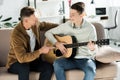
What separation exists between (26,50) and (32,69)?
24cm

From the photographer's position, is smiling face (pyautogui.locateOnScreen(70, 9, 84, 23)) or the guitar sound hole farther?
the guitar sound hole

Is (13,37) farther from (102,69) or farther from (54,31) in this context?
(102,69)

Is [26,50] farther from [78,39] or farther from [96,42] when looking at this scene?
[96,42]

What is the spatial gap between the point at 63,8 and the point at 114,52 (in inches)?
126

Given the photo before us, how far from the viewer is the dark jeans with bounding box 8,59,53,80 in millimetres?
2568

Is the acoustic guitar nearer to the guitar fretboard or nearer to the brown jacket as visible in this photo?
the guitar fretboard

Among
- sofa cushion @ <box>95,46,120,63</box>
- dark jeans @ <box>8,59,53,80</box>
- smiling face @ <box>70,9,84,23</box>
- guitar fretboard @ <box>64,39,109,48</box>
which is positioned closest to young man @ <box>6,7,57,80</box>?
dark jeans @ <box>8,59,53,80</box>

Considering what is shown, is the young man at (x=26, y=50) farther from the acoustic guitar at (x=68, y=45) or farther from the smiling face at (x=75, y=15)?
the smiling face at (x=75, y=15)

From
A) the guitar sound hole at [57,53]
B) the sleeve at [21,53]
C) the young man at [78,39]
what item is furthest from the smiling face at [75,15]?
the sleeve at [21,53]

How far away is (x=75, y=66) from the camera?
272 centimetres

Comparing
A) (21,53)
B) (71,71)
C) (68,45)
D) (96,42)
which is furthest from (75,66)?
(21,53)

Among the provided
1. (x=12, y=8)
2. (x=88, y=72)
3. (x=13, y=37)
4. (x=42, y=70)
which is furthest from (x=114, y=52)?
(x=12, y=8)

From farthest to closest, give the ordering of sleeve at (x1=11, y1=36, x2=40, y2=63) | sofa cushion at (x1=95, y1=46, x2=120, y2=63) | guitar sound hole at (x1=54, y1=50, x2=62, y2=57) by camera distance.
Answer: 1. guitar sound hole at (x1=54, y1=50, x2=62, y2=57)
2. sofa cushion at (x1=95, y1=46, x2=120, y2=63)
3. sleeve at (x1=11, y1=36, x2=40, y2=63)

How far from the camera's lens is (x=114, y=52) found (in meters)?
2.83
